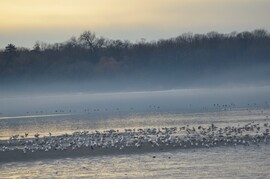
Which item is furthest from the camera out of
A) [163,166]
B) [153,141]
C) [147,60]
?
[147,60]

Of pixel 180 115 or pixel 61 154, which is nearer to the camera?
pixel 61 154

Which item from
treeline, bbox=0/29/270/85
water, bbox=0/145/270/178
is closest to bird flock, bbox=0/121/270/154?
water, bbox=0/145/270/178

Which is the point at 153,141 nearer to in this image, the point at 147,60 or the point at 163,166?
the point at 163,166

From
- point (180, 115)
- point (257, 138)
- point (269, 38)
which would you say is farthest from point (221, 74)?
point (257, 138)

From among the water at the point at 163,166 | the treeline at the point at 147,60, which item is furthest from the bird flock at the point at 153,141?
the treeline at the point at 147,60

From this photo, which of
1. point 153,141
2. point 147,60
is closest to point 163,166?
point 153,141

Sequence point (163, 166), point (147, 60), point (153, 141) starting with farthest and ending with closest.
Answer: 1. point (147, 60)
2. point (153, 141)
3. point (163, 166)

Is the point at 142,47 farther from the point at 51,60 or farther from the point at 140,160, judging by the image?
the point at 140,160

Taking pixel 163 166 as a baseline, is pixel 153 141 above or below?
above

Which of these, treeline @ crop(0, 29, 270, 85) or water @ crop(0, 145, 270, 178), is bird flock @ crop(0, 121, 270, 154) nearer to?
water @ crop(0, 145, 270, 178)

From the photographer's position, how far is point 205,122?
42.4 m

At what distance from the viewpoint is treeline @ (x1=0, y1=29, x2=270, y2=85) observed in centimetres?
11831

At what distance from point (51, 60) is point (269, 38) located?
39241 mm

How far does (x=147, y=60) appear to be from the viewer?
409 feet
